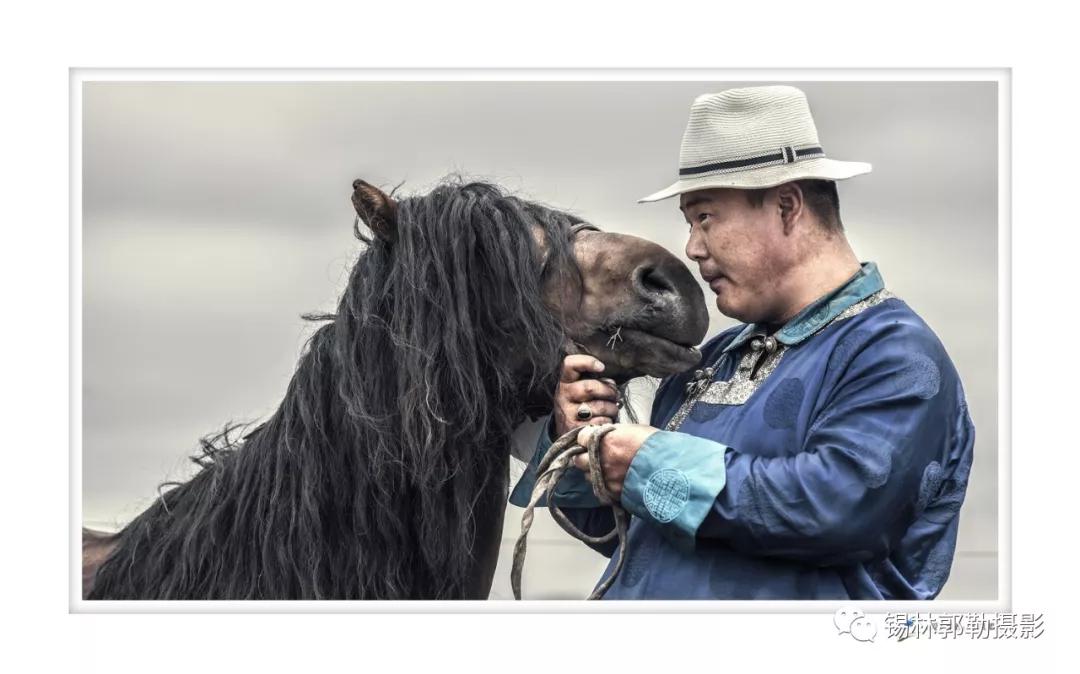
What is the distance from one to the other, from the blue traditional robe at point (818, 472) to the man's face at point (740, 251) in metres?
0.09

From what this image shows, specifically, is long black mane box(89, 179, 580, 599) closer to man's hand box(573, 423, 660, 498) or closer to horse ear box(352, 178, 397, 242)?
horse ear box(352, 178, 397, 242)

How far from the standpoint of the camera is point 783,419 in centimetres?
223

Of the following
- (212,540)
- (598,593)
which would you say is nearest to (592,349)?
(598,593)

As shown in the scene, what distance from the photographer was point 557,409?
7.78 feet

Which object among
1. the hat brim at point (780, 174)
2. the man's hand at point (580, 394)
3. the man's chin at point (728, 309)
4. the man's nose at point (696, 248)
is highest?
the hat brim at point (780, 174)

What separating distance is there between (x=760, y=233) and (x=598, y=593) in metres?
0.86

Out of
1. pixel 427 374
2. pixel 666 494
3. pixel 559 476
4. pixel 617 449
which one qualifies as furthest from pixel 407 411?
pixel 666 494

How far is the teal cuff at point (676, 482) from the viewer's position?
2.12m

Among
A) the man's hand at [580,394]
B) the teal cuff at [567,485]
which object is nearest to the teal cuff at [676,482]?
the man's hand at [580,394]

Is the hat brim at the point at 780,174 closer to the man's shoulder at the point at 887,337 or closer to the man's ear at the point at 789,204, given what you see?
the man's ear at the point at 789,204

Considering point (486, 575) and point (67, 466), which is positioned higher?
point (67, 466)

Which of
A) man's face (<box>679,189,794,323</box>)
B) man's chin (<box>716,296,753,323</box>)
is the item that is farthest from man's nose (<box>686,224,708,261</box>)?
man's chin (<box>716,296,753,323</box>)

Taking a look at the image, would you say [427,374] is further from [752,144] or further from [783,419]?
[752,144]

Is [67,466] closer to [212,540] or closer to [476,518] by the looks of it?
[212,540]
